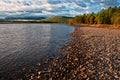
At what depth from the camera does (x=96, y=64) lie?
28188 millimetres

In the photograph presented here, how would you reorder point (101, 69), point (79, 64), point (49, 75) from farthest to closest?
1. point (79, 64)
2. point (101, 69)
3. point (49, 75)

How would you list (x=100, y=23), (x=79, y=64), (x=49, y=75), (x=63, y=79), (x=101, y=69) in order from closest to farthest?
(x=63, y=79) → (x=49, y=75) → (x=101, y=69) → (x=79, y=64) → (x=100, y=23)

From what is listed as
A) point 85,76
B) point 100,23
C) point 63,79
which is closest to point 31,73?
point 63,79

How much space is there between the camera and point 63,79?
70.4 ft

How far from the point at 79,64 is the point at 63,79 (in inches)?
281

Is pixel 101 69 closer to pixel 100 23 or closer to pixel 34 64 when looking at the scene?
pixel 34 64

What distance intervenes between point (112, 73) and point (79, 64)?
568 cm

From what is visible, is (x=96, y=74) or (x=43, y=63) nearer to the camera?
(x=96, y=74)

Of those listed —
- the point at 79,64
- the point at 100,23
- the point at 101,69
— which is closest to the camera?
the point at 101,69

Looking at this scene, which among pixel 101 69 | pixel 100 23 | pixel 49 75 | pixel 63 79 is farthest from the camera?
pixel 100 23

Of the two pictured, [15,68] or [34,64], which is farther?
[34,64]

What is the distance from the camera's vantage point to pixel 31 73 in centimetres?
2383

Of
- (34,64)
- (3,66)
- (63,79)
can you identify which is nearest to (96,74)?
(63,79)

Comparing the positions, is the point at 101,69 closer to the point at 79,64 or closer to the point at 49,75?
the point at 79,64
